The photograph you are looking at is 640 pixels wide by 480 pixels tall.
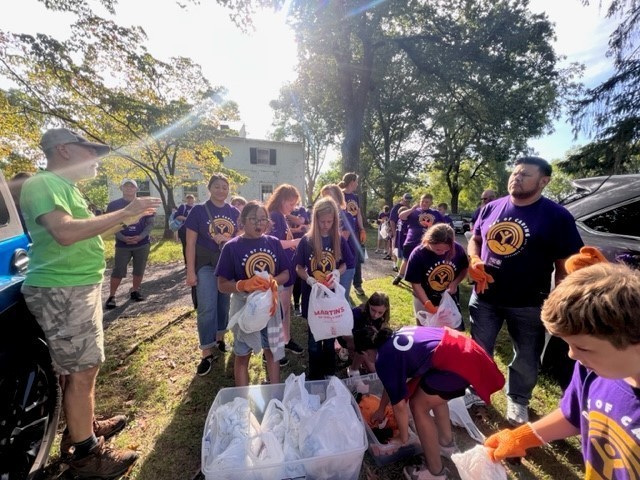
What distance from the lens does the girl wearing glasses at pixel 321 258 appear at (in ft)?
9.65

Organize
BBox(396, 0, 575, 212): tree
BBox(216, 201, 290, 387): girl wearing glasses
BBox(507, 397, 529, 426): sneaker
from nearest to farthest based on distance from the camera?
BBox(507, 397, 529, 426): sneaker, BBox(216, 201, 290, 387): girl wearing glasses, BBox(396, 0, 575, 212): tree

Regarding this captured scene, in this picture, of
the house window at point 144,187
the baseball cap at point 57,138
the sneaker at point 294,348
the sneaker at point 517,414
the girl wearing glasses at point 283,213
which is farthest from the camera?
the house window at point 144,187

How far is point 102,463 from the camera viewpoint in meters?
1.96

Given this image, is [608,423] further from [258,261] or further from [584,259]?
[258,261]

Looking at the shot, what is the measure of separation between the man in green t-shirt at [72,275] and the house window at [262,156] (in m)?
22.4

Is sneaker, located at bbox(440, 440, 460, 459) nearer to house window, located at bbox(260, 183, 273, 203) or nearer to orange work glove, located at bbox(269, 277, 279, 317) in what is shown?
orange work glove, located at bbox(269, 277, 279, 317)

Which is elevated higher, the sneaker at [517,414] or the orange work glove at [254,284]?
the orange work glove at [254,284]

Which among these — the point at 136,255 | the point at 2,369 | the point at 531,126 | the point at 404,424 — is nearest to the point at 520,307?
the point at 404,424

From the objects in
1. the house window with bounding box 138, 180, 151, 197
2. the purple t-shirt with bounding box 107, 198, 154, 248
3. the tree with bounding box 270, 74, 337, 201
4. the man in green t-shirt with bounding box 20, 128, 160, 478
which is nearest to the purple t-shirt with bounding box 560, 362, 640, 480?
the man in green t-shirt with bounding box 20, 128, 160, 478

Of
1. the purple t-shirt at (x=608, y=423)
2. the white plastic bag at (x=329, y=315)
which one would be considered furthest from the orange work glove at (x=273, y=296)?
the purple t-shirt at (x=608, y=423)

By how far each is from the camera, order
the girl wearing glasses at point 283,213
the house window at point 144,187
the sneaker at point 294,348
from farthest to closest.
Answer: the house window at point 144,187 → the girl wearing glasses at point 283,213 → the sneaker at point 294,348

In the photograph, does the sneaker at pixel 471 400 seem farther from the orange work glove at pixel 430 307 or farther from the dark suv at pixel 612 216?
the dark suv at pixel 612 216

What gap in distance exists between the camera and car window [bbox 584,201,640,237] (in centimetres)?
256

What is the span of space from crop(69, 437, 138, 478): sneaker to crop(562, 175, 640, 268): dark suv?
4005mm
